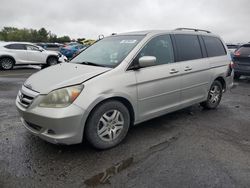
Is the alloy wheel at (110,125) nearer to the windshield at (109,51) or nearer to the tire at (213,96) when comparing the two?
the windshield at (109,51)

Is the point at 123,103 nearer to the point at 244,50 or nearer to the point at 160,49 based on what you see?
the point at 160,49

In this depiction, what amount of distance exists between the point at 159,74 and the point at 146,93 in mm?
424

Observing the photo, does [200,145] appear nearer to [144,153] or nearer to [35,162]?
[144,153]

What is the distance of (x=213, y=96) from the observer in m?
5.67

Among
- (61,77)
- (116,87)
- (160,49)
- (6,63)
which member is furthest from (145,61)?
(6,63)

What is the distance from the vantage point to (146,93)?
154 inches

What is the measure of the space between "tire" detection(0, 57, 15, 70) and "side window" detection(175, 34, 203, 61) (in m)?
11.2

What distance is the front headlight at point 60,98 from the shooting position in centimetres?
315

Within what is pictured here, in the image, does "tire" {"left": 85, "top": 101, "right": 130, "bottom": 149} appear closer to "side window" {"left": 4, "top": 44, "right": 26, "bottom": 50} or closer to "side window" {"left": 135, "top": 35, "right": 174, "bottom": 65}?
"side window" {"left": 135, "top": 35, "right": 174, "bottom": 65}

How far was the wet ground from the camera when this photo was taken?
2.87 metres

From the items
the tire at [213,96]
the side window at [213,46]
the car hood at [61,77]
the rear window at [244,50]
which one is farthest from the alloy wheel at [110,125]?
the rear window at [244,50]

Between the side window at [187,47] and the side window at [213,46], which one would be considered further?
the side window at [213,46]

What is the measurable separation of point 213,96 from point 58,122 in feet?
12.7

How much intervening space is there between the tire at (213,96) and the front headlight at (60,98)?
3.42m
